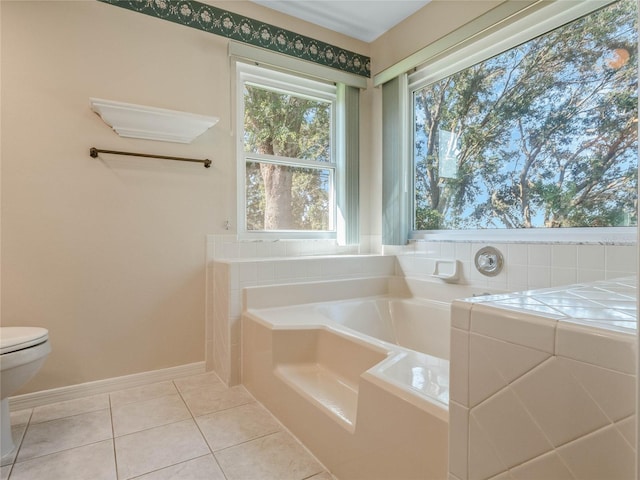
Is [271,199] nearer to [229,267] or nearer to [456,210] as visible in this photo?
[229,267]

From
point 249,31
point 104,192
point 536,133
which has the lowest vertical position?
point 104,192

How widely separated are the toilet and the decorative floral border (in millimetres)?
1893

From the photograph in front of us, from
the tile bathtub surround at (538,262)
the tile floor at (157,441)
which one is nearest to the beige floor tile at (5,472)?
the tile floor at (157,441)

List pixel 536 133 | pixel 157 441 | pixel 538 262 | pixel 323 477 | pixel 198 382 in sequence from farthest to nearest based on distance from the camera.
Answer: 1. pixel 198 382
2. pixel 536 133
3. pixel 538 262
4. pixel 157 441
5. pixel 323 477

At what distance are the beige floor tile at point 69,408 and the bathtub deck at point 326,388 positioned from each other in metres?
1.04

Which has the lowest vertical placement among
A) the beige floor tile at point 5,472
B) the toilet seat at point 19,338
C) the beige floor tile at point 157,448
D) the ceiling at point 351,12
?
the beige floor tile at point 5,472

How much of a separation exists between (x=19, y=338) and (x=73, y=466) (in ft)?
1.89

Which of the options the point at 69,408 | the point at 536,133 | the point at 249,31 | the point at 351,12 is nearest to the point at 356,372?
the point at 69,408

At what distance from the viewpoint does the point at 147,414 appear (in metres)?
1.76

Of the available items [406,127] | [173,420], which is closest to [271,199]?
[406,127]

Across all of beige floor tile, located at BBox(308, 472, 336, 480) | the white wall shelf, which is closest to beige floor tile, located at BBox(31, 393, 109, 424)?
beige floor tile, located at BBox(308, 472, 336, 480)

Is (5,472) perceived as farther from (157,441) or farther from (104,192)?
(104,192)

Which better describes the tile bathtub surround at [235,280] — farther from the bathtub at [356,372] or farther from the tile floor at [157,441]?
the tile floor at [157,441]

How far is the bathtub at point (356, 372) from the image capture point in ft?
3.23
